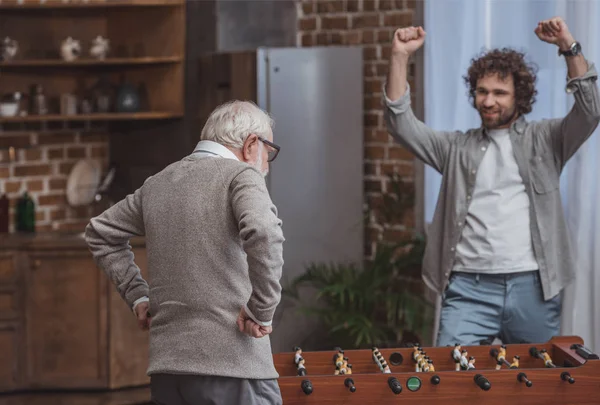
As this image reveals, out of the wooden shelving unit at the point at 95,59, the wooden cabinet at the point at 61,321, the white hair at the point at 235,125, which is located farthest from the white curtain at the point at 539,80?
the white hair at the point at 235,125

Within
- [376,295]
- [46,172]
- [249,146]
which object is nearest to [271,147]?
[249,146]

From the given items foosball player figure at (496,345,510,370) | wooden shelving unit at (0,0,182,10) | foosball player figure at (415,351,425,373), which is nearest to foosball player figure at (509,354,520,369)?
foosball player figure at (496,345,510,370)

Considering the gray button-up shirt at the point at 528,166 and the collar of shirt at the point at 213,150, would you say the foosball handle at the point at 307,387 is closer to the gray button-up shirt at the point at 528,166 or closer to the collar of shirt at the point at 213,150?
the collar of shirt at the point at 213,150

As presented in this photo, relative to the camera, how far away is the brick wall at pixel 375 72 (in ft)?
18.1

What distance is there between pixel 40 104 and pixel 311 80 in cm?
158

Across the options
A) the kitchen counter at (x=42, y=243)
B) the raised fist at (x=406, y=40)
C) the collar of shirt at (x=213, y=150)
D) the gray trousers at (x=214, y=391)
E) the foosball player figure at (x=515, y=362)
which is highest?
the raised fist at (x=406, y=40)

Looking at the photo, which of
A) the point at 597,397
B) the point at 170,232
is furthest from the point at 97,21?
the point at 597,397

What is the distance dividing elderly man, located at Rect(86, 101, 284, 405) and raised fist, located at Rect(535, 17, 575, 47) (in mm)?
1448

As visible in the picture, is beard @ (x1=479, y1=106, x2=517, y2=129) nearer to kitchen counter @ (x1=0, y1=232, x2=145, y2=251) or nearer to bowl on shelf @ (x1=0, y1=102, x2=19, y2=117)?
kitchen counter @ (x1=0, y1=232, x2=145, y2=251)

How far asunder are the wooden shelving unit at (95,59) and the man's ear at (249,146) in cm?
314

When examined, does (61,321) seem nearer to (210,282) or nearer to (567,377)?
(210,282)

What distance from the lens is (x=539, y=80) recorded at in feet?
15.1

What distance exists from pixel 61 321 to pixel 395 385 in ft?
10.1

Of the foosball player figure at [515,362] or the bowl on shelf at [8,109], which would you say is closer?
the foosball player figure at [515,362]
